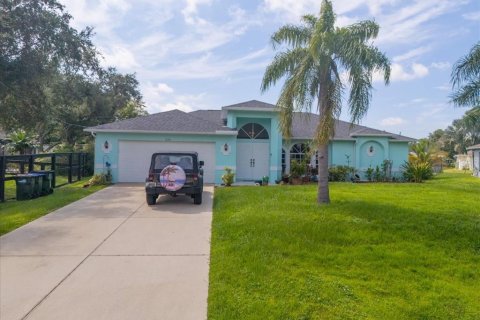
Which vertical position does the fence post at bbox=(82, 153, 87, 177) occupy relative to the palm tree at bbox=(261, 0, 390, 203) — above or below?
below

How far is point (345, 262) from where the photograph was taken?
18.2 ft

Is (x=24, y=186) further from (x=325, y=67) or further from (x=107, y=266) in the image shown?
(x=325, y=67)

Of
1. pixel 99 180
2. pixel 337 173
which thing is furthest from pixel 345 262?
pixel 337 173

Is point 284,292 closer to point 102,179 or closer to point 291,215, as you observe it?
point 291,215

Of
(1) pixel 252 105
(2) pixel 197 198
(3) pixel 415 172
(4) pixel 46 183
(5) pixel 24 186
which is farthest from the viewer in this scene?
(3) pixel 415 172

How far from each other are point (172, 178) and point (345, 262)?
603cm

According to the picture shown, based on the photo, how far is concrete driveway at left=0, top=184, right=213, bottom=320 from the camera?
4.06 metres

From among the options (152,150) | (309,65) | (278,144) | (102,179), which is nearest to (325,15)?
(309,65)

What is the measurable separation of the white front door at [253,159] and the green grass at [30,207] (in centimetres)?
812

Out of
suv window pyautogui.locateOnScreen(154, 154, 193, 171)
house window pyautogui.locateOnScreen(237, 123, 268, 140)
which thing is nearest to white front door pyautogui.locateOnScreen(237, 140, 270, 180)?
house window pyautogui.locateOnScreen(237, 123, 268, 140)

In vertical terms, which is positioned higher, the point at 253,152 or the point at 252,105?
the point at 252,105

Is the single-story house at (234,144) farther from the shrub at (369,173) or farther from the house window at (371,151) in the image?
the shrub at (369,173)

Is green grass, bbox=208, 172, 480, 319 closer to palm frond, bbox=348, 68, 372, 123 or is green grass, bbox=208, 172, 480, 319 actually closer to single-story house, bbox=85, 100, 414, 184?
palm frond, bbox=348, 68, 372, 123

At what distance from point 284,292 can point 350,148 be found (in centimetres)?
1673
